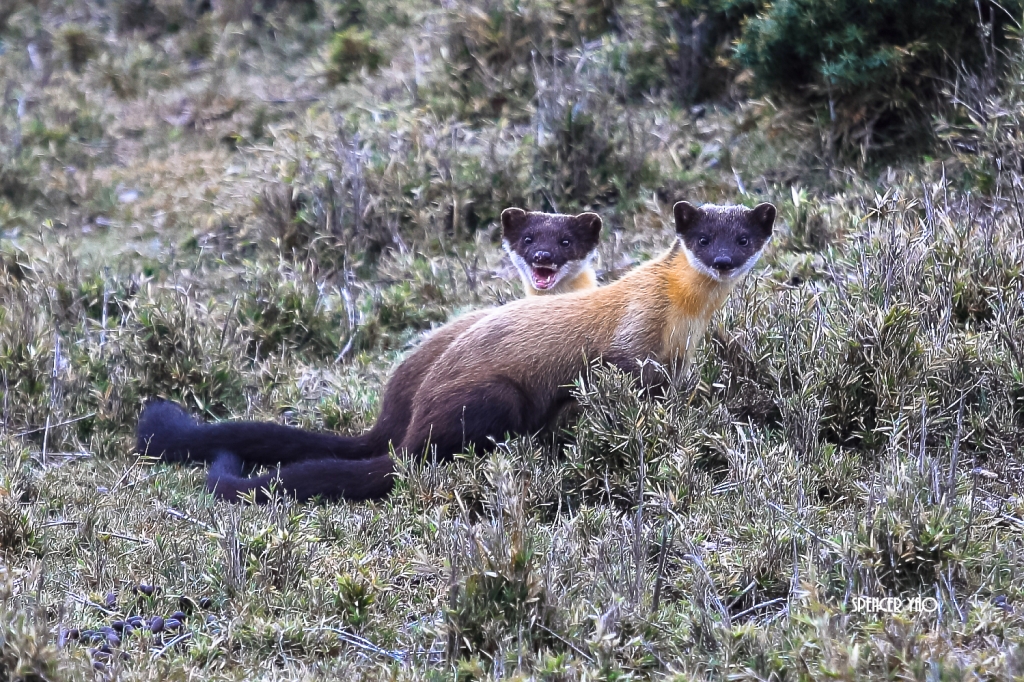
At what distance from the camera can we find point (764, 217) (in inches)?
239

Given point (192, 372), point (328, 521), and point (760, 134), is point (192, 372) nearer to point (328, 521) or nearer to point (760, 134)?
point (328, 521)

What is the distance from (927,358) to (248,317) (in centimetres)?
452

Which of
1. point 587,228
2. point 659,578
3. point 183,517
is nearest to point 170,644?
point 183,517

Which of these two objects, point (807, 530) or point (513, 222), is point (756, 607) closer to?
point (807, 530)

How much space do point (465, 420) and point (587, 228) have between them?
7.24 ft

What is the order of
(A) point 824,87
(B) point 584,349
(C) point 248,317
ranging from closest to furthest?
(B) point 584,349 → (C) point 248,317 → (A) point 824,87

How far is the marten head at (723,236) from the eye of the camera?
5.84 metres

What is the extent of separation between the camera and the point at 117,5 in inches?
595

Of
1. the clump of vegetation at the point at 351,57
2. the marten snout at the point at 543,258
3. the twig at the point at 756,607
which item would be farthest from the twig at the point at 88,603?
the clump of vegetation at the point at 351,57

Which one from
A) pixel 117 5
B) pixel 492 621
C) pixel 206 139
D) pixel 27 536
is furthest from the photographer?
pixel 117 5

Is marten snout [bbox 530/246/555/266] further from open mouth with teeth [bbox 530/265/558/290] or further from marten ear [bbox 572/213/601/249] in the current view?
marten ear [bbox 572/213/601/249]

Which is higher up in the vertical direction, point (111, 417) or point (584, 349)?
point (584, 349)

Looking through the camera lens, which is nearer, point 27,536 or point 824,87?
point 27,536

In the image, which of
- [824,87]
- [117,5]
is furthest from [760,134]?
[117,5]
